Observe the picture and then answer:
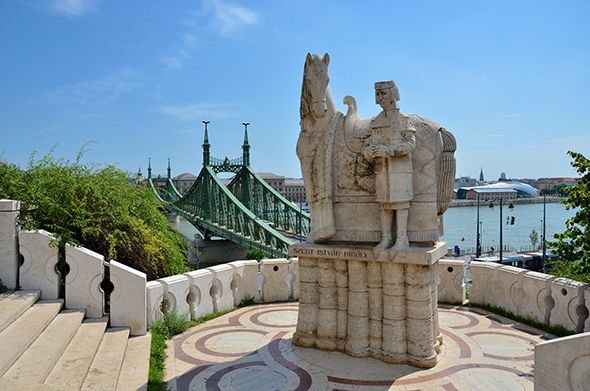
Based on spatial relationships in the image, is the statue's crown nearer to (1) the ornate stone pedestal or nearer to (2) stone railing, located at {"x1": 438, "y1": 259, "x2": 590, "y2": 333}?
(1) the ornate stone pedestal

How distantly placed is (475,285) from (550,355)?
4483 millimetres

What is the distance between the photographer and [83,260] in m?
5.85

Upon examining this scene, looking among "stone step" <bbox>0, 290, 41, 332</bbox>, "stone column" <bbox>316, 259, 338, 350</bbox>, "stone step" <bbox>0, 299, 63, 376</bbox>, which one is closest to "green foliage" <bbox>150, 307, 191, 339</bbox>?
"stone step" <bbox>0, 299, 63, 376</bbox>

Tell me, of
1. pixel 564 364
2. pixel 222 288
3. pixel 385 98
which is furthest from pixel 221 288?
pixel 564 364

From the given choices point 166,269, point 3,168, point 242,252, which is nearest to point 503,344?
point 166,269

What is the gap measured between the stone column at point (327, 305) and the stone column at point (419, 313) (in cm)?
105

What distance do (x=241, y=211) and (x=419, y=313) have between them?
83.3ft

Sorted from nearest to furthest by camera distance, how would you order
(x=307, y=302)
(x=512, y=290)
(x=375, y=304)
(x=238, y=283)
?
(x=375, y=304) → (x=307, y=302) → (x=512, y=290) → (x=238, y=283)

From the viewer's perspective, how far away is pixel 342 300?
5871mm

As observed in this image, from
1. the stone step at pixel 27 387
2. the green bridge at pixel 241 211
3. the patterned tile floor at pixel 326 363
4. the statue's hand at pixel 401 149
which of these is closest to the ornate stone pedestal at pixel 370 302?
the patterned tile floor at pixel 326 363

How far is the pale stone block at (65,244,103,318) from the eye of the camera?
5.81 m

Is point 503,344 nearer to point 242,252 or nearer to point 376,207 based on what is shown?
point 376,207

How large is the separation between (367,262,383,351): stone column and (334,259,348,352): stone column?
38cm

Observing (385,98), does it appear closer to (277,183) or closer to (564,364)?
(564,364)
